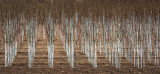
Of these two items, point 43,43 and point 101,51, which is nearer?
point 101,51

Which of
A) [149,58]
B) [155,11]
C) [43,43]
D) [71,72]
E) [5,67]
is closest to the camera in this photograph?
[71,72]

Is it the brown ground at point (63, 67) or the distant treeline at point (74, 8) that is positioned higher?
the distant treeline at point (74, 8)

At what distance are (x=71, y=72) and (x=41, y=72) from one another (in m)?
0.44

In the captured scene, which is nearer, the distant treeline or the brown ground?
the brown ground

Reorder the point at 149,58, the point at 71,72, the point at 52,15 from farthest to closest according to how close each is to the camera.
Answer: the point at 52,15 → the point at 149,58 → the point at 71,72

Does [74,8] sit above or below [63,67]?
above

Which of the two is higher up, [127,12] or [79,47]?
[127,12]

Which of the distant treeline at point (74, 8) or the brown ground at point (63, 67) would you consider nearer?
the brown ground at point (63, 67)

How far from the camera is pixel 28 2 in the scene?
448cm

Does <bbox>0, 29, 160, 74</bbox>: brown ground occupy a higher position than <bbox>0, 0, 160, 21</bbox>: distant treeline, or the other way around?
<bbox>0, 0, 160, 21</bbox>: distant treeline

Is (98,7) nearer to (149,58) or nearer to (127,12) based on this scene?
(127,12)

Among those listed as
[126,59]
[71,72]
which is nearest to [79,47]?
[126,59]

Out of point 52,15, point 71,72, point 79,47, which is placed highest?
point 52,15

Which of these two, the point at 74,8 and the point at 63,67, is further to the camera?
the point at 74,8
